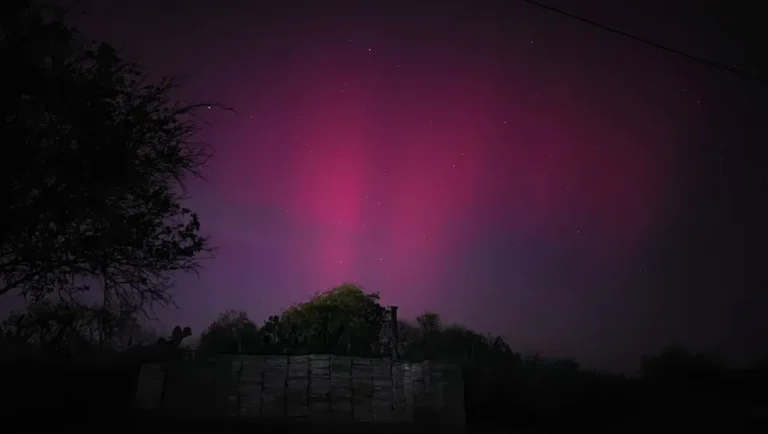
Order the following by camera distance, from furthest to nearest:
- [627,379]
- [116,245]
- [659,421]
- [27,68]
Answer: [627,379] < [659,421] < [116,245] < [27,68]

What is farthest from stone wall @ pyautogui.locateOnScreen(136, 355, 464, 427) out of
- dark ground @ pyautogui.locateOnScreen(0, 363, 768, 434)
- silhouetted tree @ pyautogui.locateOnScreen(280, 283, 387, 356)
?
silhouetted tree @ pyautogui.locateOnScreen(280, 283, 387, 356)

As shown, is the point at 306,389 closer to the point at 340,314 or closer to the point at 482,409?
the point at 482,409

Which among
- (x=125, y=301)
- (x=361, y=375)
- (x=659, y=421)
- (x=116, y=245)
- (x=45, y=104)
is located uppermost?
(x=45, y=104)

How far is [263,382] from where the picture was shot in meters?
17.6

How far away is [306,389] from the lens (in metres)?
17.7

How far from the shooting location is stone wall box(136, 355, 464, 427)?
17031 millimetres

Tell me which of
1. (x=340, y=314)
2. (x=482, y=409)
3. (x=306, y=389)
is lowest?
(x=482, y=409)

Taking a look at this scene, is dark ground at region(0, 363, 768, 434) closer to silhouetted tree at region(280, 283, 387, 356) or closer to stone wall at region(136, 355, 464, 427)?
stone wall at region(136, 355, 464, 427)

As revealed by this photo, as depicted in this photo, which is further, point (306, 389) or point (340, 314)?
point (340, 314)

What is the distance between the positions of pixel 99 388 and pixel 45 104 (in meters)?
9.72

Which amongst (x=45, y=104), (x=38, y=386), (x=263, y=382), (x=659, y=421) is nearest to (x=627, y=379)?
(x=659, y=421)

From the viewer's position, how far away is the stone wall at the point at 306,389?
17031 millimetres

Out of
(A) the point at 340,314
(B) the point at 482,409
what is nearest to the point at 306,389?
(B) the point at 482,409

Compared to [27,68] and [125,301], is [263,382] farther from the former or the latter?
[27,68]
